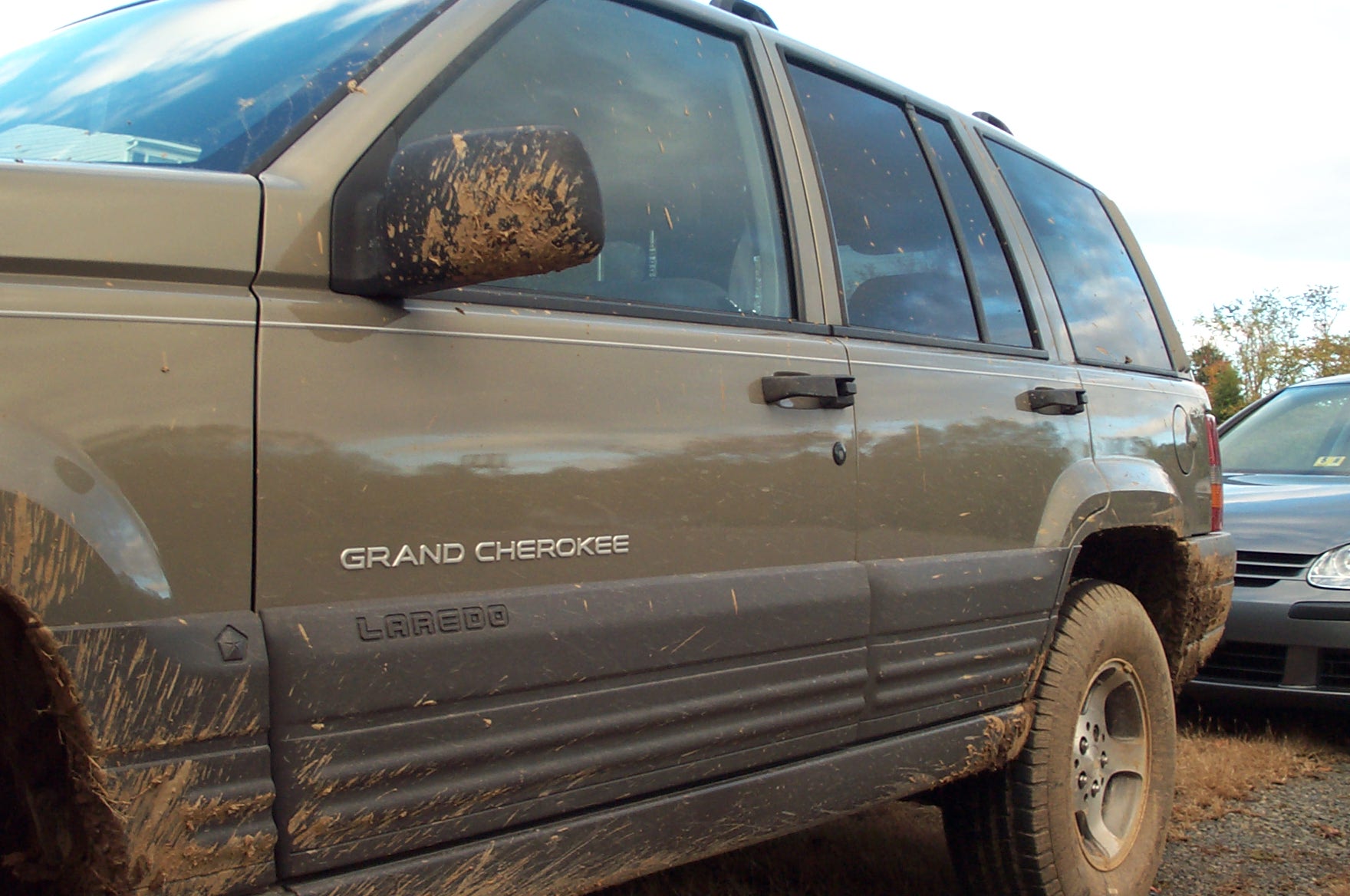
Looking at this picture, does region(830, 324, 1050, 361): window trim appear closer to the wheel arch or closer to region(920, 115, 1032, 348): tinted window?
region(920, 115, 1032, 348): tinted window

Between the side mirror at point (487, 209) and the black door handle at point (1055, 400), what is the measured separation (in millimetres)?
1766

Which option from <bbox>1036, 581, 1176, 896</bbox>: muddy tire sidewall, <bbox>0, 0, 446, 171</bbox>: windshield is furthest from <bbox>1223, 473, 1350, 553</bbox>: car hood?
<bbox>0, 0, 446, 171</bbox>: windshield

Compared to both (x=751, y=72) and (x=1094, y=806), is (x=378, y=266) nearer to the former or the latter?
(x=751, y=72)

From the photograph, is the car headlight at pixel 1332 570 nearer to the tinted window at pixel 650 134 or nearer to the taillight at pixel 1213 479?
the taillight at pixel 1213 479

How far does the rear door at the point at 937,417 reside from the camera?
2633mm

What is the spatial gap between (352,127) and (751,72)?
1.14m

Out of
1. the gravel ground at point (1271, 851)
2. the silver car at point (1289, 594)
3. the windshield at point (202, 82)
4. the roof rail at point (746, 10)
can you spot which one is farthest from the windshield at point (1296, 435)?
the windshield at point (202, 82)

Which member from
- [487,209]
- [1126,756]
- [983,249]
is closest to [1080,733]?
[1126,756]

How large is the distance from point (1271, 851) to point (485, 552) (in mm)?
3239

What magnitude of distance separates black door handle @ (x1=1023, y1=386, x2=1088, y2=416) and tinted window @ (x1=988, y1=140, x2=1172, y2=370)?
27 centimetres

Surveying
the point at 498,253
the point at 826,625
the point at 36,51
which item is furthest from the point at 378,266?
the point at 36,51

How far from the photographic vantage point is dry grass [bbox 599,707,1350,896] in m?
3.42

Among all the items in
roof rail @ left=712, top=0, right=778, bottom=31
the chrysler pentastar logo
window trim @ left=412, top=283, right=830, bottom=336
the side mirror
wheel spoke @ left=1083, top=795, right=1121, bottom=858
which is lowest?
wheel spoke @ left=1083, top=795, right=1121, bottom=858

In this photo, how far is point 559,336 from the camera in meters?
2.01
